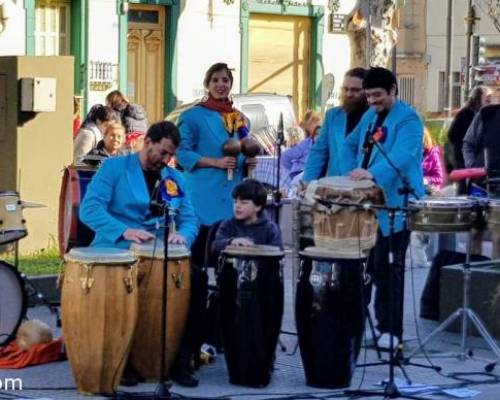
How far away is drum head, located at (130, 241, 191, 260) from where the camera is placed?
8.38 m

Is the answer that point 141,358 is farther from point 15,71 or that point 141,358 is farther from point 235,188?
point 15,71

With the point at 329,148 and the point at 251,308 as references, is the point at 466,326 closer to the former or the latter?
the point at 329,148

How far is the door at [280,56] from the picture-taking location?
1024 inches

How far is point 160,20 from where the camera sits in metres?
24.0

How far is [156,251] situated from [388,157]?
1.85 metres

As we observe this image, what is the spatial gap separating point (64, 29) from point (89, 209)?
1406 centimetres

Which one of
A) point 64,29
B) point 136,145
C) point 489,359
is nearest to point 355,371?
point 489,359

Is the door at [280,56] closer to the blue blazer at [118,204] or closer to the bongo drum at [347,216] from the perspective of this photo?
the bongo drum at [347,216]

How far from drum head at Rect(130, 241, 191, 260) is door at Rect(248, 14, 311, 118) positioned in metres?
17.5

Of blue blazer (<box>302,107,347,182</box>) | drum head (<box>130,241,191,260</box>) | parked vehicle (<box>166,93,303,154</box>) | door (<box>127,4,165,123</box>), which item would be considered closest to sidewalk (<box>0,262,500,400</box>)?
drum head (<box>130,241,191,260</box>)

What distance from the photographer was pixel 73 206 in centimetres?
1020

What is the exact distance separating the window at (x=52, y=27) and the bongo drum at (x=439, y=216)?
44.0 ft

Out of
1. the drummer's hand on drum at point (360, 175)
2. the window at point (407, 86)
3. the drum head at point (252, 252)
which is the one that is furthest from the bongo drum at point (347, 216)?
the window at point (407, 86)

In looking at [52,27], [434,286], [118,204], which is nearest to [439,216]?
[118,204]
